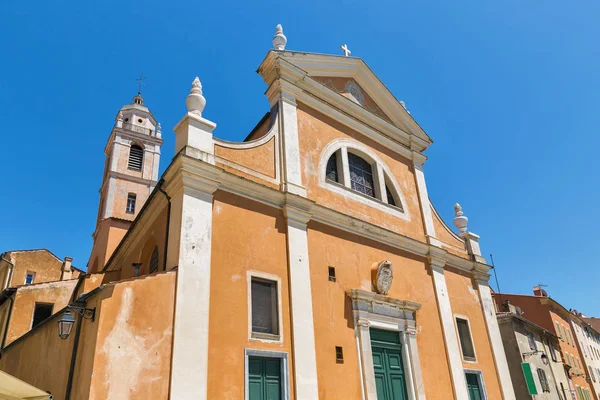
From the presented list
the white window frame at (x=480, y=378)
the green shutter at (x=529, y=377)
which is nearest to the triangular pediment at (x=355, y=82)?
the white window frame at (x=480, y=378)

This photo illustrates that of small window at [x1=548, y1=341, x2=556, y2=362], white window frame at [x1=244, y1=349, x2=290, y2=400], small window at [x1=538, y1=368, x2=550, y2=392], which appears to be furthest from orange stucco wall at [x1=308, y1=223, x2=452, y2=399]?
small window at [x1=548, y1=341, x2=556, y2=362]

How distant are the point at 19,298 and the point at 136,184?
11.6 meters

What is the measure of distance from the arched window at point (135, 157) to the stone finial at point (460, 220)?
1958 centimetres

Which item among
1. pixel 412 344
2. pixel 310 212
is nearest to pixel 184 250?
pixel 310 212

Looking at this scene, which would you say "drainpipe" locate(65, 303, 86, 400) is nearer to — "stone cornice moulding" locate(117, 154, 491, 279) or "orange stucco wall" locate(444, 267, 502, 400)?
"stone cornice moulding" locate(117, 154, 491, 279)

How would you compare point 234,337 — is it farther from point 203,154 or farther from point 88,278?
point 88,278

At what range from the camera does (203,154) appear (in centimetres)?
884

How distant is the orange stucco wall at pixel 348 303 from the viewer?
9.04 metres

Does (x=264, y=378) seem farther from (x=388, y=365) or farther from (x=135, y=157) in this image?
(x=135, y=157)

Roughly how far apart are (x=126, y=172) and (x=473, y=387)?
22055mm

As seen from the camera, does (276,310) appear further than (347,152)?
No

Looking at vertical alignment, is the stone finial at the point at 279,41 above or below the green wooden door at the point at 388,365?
above

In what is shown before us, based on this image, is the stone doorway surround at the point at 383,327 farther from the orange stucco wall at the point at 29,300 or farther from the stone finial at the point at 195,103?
the orange stucco wall at the point at 29,300

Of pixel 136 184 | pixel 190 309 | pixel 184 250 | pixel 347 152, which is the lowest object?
pixel 190 309
